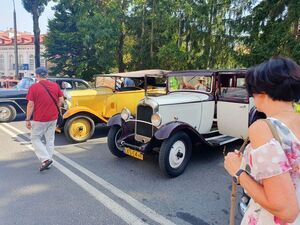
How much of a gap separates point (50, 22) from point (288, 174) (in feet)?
69.4

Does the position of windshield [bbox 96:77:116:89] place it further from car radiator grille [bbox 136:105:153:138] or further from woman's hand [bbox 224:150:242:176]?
woman's hand [bbox 224:150:242:176]

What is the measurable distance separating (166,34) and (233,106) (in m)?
12.5

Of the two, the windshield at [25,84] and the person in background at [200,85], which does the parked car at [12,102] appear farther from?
the person in background at [200,85]

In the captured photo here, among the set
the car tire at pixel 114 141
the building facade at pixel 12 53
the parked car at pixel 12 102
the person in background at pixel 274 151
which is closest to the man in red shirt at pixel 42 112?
the car tire at pixel 114 141

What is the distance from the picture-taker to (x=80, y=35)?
1811 centimetres

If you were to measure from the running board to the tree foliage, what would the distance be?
23.7 ft

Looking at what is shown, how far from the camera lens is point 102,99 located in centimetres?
767

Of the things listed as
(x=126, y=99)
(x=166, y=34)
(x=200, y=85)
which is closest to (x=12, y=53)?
(x=166, y=34)

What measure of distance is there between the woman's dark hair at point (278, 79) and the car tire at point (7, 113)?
9711 mm

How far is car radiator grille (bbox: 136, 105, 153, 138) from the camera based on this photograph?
4.98 meters

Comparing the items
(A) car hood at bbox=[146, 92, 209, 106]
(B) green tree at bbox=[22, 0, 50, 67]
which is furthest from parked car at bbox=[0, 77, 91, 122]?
(B) green tree at bbox=[22, 0, 50, 67]

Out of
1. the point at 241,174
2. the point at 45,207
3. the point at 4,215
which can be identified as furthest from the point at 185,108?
the point at 241,174

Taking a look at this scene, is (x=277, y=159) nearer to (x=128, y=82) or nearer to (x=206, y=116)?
(x=206, y=116)

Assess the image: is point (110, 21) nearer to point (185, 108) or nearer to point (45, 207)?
point (185, 108)
